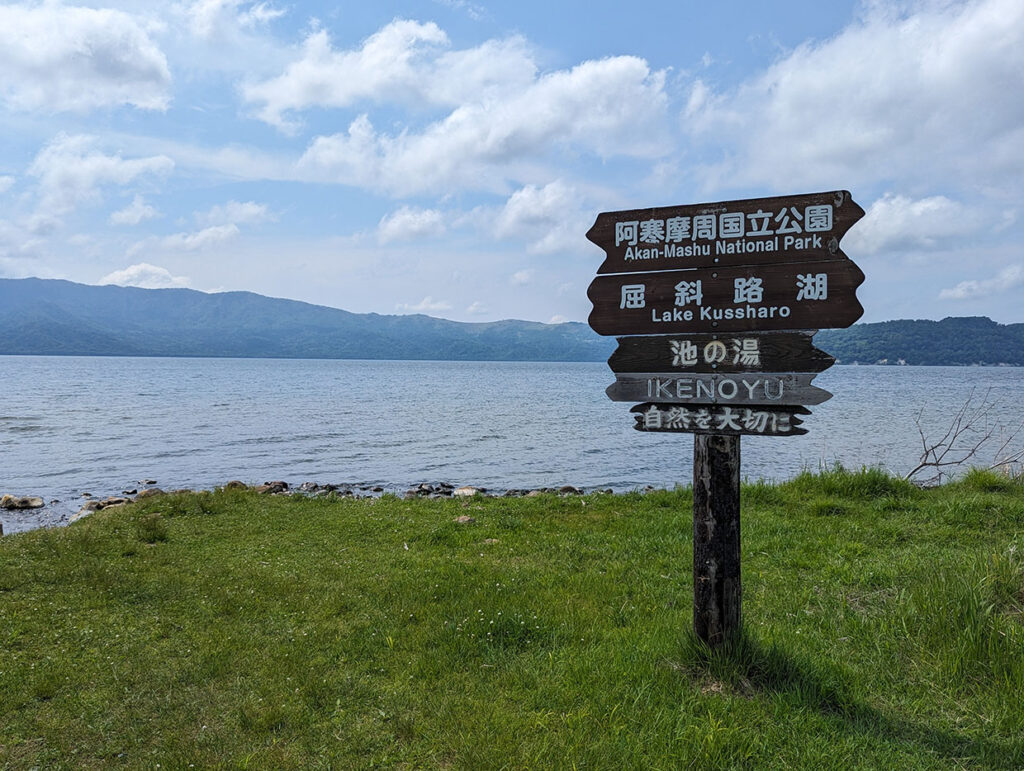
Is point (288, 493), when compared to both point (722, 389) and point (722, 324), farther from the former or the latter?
point (722, 324)

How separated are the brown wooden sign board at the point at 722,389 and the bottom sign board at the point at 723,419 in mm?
74

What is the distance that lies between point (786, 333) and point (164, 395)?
80.1 metres

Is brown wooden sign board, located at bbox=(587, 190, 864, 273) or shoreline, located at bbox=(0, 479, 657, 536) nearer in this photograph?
brown wooden sign board, located at bbox=(587, 190, 864, 273)

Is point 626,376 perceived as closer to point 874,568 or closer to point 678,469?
point 874,568

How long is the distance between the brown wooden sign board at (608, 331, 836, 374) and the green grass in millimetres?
2674

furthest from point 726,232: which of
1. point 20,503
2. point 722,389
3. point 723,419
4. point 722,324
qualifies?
point 20,503

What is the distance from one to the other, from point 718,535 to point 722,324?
201 cm

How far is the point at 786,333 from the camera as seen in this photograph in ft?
19.1

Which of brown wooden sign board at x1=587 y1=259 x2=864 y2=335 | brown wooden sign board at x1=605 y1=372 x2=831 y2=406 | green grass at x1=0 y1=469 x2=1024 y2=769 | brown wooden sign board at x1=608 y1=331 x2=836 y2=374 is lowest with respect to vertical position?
green grass at x1=0 y1=469 x2=1024 y2=769

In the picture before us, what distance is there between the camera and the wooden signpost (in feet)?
18.8

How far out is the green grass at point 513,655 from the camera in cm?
502

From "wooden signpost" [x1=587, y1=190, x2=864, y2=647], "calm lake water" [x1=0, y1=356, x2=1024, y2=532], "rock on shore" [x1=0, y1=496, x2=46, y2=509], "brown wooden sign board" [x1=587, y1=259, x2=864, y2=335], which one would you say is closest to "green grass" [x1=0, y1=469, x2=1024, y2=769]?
"wooden signpost" [x1=587, y1=190, x2=864, y2=647]

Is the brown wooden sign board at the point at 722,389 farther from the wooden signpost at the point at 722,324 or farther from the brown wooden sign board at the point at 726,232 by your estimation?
the brown wooden sign board at the point at 726,232

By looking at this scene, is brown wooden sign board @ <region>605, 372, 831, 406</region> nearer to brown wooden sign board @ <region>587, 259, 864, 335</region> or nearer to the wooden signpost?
the wooden signpost
